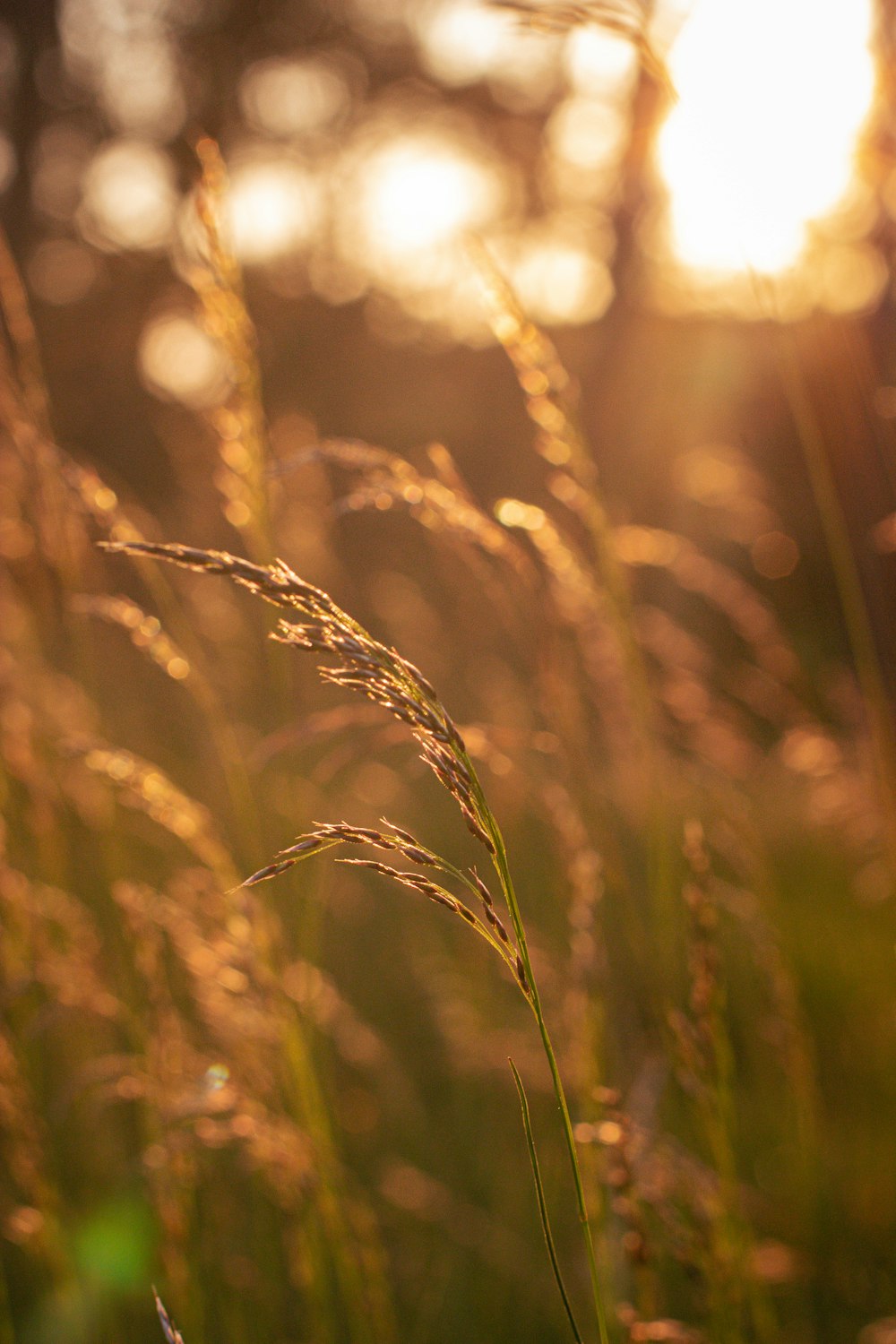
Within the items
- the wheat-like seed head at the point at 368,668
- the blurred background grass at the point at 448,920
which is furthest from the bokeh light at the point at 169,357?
the wheat-like seed head at the point at 368,668

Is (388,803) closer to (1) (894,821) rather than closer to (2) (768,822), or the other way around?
(2) (768,822)

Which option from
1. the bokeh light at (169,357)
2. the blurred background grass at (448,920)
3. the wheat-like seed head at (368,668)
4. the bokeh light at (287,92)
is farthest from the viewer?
the bokeh light at (287,92)

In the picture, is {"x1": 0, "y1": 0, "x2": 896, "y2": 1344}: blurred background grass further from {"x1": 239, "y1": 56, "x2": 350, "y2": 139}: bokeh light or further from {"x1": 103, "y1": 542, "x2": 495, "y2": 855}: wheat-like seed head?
{"x1": 239, "y1": 56, "x2": 350, "y2": 139}: bokeh light

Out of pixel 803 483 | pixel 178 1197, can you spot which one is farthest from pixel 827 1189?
pixel 803 483

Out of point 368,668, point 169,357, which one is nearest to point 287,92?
point 169,357

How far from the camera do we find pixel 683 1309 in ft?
5.40

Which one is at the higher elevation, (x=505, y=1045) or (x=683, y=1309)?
(x=505, y=1045)

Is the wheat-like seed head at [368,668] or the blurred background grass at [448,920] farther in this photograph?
the blurred background grass at [448,920]

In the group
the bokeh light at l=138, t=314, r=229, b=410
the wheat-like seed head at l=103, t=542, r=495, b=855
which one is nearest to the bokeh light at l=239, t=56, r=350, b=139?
the bokeh light at l=138, t=314, r=229, b=410

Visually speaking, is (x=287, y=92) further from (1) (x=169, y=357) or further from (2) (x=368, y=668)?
(2) (x=368, y=668)

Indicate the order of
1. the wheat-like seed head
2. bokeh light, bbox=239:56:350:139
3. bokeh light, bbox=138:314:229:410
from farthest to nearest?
1. bokeh light, bbox=239:56:350:139
2. bokeh light, bbox=138:314:229:410
3. the wheat-like seed head

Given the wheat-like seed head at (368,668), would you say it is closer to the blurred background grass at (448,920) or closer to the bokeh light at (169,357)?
the blurred background grass at (448,920)

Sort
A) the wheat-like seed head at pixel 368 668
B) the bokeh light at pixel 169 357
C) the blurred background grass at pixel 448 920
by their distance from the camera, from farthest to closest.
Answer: the bokeh light at pixel 169 357 < the blurred background grass at pixel 448 920 < the wheat-like seed head at pixel 368 668

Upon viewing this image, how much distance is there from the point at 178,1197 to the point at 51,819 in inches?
27.7
